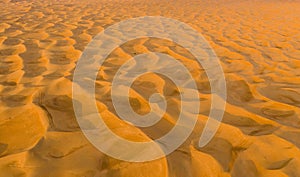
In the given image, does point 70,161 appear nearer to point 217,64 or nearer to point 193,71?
point 193,71

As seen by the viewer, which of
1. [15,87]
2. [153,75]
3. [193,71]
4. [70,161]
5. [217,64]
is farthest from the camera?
[217,64]

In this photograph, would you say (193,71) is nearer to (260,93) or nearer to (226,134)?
(260,93)

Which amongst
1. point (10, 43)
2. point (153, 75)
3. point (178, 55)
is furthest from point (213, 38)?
point (10, 43)

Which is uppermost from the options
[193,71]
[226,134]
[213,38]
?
[226,134]

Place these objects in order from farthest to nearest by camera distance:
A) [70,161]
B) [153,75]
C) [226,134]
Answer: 1. [153,75]
2. [226,134]
3. [70,161]

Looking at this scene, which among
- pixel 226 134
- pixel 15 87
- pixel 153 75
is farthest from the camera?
pixel 153 75

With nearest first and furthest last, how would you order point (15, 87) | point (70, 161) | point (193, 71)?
point (70, 161) < point (15, 87) < point (193, 71)

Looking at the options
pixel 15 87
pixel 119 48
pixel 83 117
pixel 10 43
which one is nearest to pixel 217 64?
pixel 119 48

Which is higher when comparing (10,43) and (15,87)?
(15,87)

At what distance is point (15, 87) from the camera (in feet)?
6.28

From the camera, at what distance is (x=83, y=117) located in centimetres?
155

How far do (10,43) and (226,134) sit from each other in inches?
108

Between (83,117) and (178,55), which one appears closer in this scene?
(83,117)

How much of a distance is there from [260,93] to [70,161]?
1.46 metres
